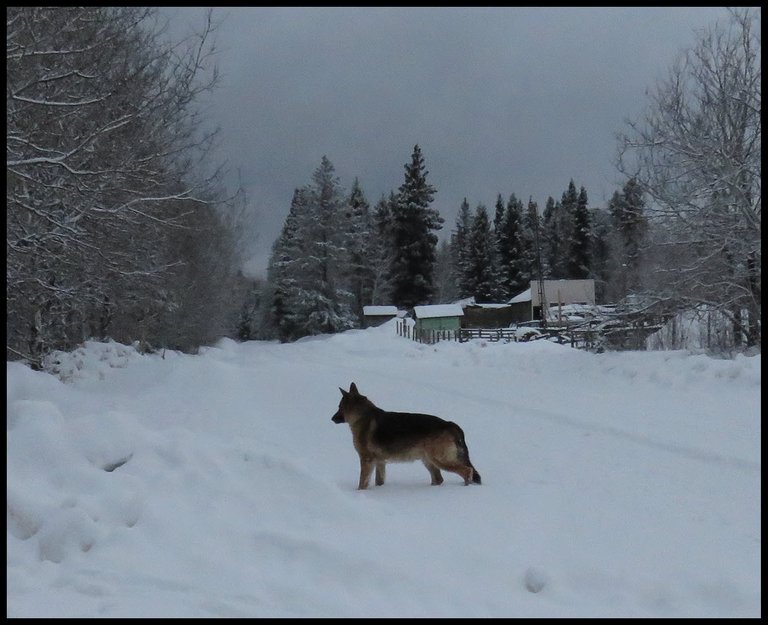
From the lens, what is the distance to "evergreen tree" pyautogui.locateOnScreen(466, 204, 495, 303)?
6844 cm

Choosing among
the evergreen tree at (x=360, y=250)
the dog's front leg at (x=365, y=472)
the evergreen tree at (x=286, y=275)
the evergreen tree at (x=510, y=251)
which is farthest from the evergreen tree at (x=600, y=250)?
the dog's front leg at (x=365, y=472)

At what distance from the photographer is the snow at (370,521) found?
→ 3293 millimetres

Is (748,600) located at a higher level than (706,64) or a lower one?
lower

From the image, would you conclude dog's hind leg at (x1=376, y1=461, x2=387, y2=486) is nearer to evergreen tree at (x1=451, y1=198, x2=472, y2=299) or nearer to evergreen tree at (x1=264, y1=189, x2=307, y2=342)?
evergreen tree at (x1=264, y1=189, x2=307, y2=342)

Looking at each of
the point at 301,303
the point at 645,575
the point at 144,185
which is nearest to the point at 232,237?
the point at 301,303

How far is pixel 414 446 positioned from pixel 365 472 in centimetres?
56

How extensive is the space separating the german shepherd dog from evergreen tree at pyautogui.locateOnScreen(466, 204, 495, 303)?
6332 centimetres

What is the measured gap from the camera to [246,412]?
1050 centimetres

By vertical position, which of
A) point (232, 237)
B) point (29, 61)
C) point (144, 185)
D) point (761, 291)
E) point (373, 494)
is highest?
point (232, 237)

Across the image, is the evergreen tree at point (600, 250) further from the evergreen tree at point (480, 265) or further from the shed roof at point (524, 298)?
the evergreen tree at point (480, 265)

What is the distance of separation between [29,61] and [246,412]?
6205mm

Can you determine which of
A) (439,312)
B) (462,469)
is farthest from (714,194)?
(439,312)

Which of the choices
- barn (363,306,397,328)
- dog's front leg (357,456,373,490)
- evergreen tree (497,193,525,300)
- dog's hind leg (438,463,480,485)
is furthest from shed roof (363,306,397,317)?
dog's hind leg (438,463,480,485)

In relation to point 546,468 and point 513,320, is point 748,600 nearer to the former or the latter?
point 546,468
